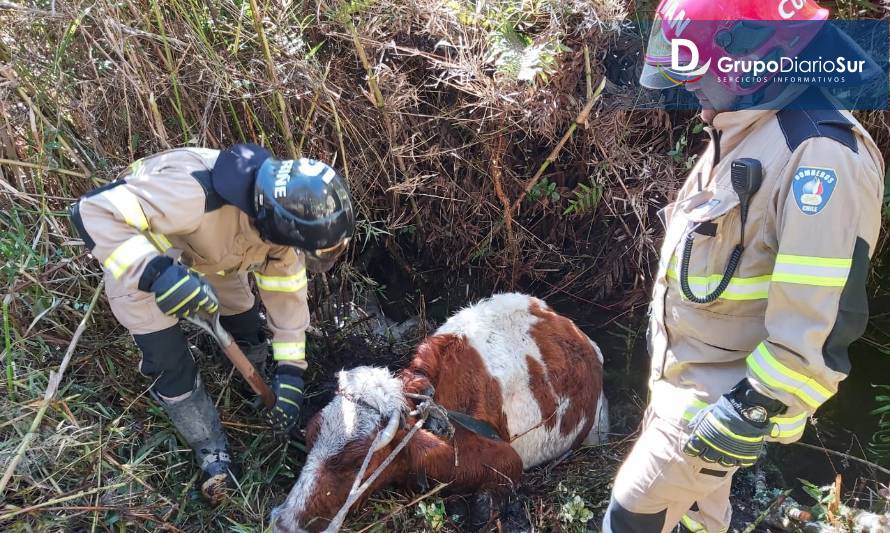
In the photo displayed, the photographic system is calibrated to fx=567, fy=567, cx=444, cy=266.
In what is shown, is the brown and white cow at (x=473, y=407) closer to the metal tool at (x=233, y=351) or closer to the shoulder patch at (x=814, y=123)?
the metal tool at (x=233, y=351)

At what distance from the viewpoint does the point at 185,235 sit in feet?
9.38

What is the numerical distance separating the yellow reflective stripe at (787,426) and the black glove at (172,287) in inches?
91.9

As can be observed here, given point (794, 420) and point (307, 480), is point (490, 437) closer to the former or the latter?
point (307, 480)

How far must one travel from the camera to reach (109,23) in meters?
3.36

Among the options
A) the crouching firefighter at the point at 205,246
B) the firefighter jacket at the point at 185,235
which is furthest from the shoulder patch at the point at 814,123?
the firefighter jacket at the point at 185,235

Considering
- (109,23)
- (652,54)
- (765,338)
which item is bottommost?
(765,338)

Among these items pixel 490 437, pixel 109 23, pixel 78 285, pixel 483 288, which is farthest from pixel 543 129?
pixel 78 285

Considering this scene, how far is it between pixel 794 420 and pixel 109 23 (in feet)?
13.2

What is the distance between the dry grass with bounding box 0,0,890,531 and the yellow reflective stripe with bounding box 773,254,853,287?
1.99 m

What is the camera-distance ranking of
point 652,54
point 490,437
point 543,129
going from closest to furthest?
point 652,54
point 490,437
point 543,129

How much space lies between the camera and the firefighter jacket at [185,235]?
8.02 feet

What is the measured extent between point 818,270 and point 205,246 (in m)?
2.65

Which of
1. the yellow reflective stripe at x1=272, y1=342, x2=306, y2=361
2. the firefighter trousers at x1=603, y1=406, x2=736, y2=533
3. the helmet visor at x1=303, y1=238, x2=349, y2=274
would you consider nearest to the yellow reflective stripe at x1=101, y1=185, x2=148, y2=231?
the helmet visor at x1=303, y1=238, x2=349, y2=274

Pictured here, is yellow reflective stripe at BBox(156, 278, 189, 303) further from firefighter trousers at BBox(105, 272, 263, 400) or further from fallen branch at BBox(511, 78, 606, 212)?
fallen branch at BBox(511, 78, 606, 212)
